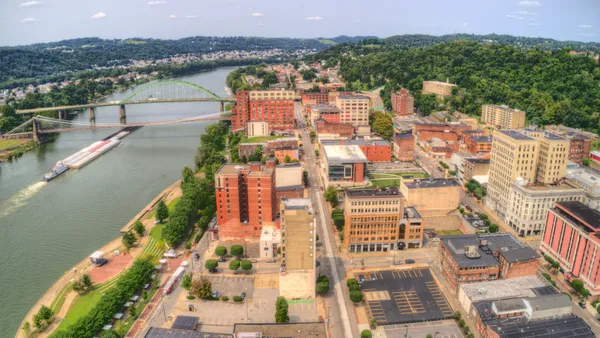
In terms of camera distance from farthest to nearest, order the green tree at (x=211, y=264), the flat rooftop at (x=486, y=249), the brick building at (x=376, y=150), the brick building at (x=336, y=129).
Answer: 1. the brick building at (x=336, y=129)
2. the brick building at (x=376, y=150)
3. the green tree at (x=211, y=264)
4. the flat rooftop at (x=486, y=249)

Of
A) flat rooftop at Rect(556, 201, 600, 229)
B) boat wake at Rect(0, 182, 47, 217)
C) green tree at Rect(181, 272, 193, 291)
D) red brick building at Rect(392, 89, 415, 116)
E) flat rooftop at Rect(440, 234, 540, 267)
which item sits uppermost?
red brick building at Rect(392, 89, 415, 116)

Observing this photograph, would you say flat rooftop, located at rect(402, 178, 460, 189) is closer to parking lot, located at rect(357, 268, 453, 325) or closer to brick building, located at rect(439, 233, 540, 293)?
brick building, located at rect(439, 233, 540, 293)

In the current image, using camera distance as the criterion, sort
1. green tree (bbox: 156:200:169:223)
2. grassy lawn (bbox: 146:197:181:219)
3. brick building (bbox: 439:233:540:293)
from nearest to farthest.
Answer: brick building (bbox: 439:233:540:293) → green tree (bbox: 156:200:169:223) → grassy lawn (bbox: 146:197:181:219)

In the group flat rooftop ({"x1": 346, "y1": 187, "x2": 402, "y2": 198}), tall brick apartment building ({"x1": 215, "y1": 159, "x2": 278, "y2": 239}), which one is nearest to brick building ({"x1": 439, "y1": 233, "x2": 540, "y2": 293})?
flat rooftop ({"x1": 346, "y1": 187, "x2": 402, "y2": 198})

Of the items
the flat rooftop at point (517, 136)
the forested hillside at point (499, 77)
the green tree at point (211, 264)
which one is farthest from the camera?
the forested hillside at point (499, 77)

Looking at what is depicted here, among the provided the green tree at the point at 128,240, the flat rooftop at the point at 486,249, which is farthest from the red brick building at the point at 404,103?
the green tree at the point at 128,240

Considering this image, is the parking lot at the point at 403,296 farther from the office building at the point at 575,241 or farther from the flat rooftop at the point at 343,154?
the flat rooftop at the point at 343,154

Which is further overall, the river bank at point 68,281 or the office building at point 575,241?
the office building at point 575,241

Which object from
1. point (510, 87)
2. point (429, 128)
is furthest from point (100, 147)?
point (510, 87)

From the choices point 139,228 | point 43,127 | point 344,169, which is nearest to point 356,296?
point 139,228
